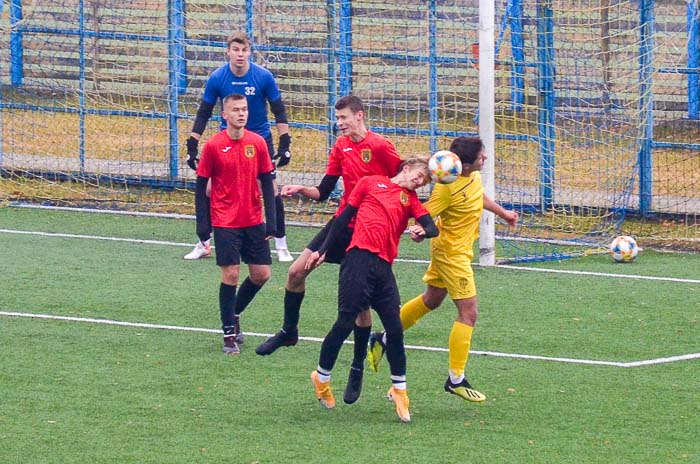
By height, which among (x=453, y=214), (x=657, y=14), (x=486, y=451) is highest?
(x=657, y=14)

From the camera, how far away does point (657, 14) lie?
53.5 feet

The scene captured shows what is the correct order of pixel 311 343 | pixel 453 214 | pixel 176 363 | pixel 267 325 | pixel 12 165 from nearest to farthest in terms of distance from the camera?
1. pixel 453 214
2. pixel 176 363
3. pixel 311 343
4. pixel 267 325
5. pixel 12 165

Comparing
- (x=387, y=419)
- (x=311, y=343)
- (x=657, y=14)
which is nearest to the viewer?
(x=387, y=419)

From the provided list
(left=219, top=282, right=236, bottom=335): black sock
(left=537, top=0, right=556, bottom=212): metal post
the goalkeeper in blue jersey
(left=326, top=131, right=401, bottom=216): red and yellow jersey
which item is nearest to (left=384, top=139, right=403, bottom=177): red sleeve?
(left=326, top=131, right=401, bottom=216): red and yellow jersey

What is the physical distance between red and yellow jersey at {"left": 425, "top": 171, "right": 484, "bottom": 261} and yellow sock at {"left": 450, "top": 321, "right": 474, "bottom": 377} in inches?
19.3

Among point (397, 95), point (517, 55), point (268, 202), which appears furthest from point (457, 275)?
point (397, 95)

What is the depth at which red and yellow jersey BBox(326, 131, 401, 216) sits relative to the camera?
873 cm

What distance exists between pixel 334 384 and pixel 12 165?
10.1 meters

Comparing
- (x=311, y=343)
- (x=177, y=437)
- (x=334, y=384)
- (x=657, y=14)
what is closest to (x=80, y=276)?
(x=311, y=343)

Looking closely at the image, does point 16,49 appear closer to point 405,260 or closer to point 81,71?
point 81,71

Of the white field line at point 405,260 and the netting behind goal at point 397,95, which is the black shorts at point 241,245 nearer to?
the white field line at point 405,260

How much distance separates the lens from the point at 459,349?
26.1 feet

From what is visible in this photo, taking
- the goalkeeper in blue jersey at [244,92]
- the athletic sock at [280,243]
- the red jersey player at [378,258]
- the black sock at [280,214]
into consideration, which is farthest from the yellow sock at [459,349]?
the athletic sock at [280,243]

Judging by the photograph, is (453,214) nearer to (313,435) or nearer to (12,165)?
(313,435)
